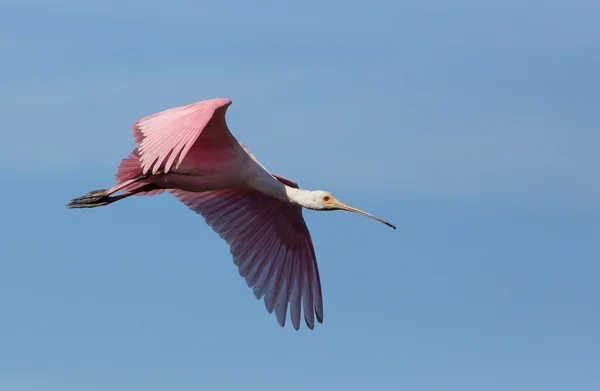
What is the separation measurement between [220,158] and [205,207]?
2.12m

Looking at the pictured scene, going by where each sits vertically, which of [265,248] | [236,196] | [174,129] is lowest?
[174,129]

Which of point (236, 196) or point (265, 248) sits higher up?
point (236, 196)

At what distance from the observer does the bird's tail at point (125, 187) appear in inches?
704

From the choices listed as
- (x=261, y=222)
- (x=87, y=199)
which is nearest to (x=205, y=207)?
(x=261, y=222)

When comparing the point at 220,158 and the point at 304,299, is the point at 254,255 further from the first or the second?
the point at 220,158

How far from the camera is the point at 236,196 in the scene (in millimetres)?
19859

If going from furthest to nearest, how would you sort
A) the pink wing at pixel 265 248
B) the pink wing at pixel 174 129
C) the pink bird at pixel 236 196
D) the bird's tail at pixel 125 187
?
the pink wing at pixel 265 248
the bird's tail at pixel 125 187
the pink bird at pixel 236 196
the pink wing at pixel 174 129

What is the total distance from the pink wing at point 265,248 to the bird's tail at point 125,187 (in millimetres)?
1632

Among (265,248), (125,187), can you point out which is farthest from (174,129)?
(265,248)

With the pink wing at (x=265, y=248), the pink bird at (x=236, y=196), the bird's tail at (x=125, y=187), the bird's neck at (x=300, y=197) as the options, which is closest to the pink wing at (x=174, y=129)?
the pink bird at (x=236, y=196)

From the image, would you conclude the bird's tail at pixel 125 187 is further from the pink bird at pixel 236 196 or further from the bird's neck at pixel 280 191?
the bird's neck at pixel 280 191

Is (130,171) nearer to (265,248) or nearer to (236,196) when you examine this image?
(236,196)

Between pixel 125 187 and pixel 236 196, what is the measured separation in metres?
2.30

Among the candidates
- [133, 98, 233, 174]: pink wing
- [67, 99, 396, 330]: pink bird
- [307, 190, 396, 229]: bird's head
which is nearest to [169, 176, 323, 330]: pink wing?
[67, 99, 396, 330]: pink bird
